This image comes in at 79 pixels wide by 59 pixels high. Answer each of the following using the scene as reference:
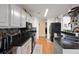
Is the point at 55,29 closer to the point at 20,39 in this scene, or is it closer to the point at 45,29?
the point at 45,29

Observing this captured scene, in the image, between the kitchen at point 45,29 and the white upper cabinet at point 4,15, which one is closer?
the white upper cabinet at point 4,15

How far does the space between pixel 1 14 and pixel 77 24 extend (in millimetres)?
1762

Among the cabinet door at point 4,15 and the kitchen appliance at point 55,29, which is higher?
the cabinet door at point 4,15

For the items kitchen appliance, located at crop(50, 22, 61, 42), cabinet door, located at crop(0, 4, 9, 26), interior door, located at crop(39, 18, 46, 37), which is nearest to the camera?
cabinet door, located at crop(0, 4, 9, 26)

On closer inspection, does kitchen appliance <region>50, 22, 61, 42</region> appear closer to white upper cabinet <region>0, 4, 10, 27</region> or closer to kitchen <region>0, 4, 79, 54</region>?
kitchen <region>0, 4, 79, 54</region>

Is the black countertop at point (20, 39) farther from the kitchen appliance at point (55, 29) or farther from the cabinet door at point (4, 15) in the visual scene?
the cabinet door at point (4, 15)

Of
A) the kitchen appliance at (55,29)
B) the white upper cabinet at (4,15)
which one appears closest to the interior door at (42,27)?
the kitchen appliance at (55,29)

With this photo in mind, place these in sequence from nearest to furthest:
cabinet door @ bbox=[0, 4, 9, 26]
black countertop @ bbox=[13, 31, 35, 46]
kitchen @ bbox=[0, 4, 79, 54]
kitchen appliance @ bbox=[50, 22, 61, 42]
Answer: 1. cabinet door @ bbox=[0, 4, 9, 26]
2. kitchen @ bbox=[0, 4, 79, 54]
3. black countertop @ bbox=[13, 31, 35, 46]
4. kitchen appliance @ bbox=[50, 22, 61, 42]

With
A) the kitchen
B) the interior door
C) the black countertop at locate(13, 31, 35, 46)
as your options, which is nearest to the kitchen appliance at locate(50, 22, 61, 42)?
the kitchen

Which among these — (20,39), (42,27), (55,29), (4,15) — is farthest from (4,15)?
(55,29)

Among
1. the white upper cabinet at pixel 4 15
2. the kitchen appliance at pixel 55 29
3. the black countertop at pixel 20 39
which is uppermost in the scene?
the white upper cabinet at pixel 4 15

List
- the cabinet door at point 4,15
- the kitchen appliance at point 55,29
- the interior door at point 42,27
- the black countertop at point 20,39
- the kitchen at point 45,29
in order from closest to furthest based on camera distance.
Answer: the cabinet door at point 4,15 → the kitchen at point 45,29 → the black countertop at point 20,39 → the interior door at point 42,27 → the kitchen appliance at point 55,29
